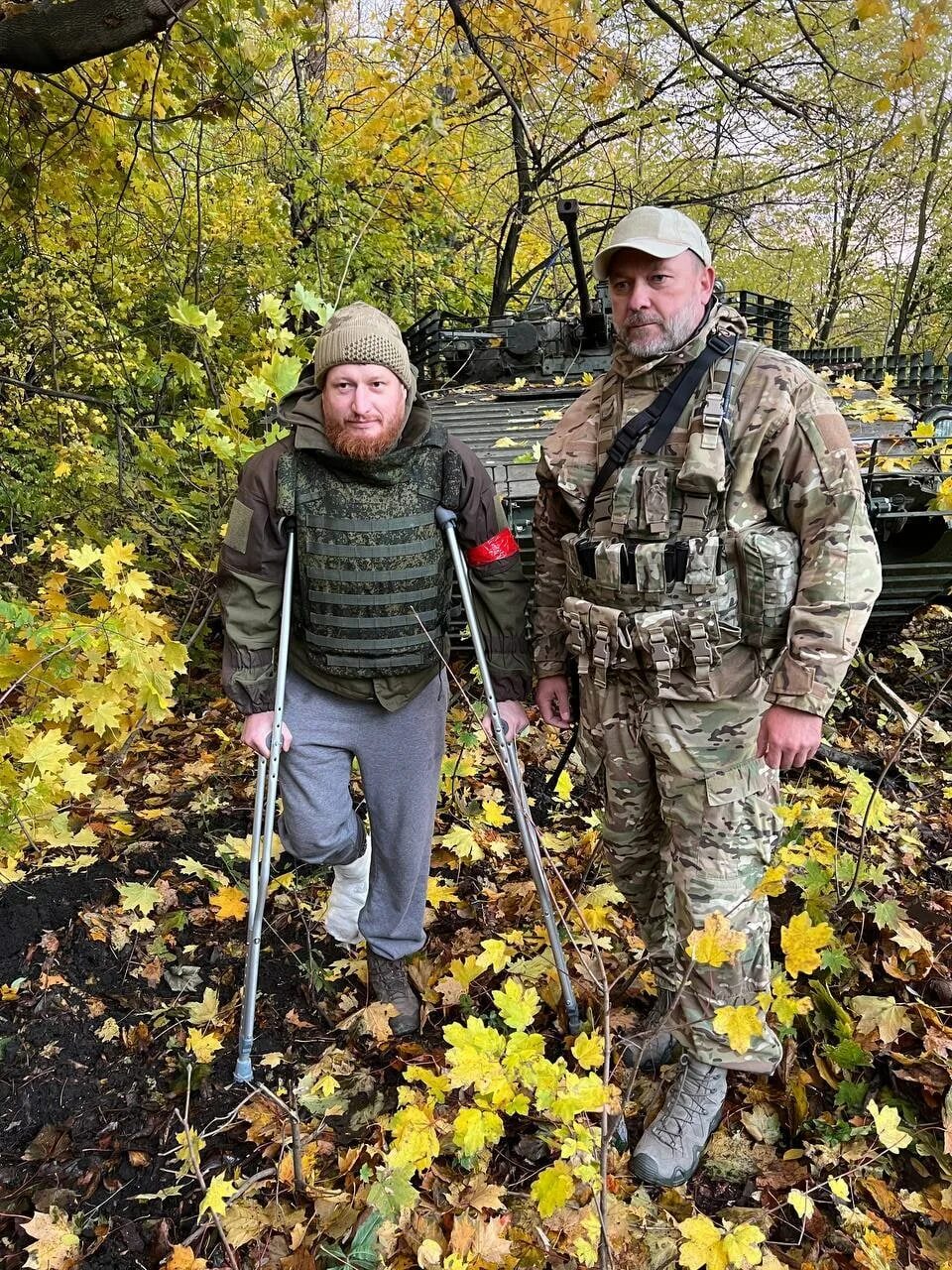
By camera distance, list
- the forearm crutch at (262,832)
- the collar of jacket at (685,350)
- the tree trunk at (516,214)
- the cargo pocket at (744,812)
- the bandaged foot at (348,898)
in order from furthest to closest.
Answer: the tree trunk at (516,214)
the bandaged foot at (348,898)
the forearm crutch at (262,832)
the cargo pocket at (744,812)
the collar of jacket at (685,350)

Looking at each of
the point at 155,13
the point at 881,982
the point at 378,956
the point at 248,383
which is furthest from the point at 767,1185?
the point at 155,13

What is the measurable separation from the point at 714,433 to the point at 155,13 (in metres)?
2.09

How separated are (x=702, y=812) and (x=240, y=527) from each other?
158 cm

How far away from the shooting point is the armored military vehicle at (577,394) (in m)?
4.58

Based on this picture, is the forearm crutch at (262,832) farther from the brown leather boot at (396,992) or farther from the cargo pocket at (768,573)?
the cargo pocket at (768,573)

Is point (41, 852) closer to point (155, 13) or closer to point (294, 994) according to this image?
point (294, 994)

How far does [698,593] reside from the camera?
2305 mm

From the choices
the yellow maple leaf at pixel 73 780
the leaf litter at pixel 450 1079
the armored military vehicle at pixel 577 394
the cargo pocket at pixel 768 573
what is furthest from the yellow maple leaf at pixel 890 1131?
the armored military vehicle at pixel 577 394

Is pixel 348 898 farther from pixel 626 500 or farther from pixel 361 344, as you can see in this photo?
pixel 361 344

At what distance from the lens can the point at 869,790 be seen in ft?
11.4

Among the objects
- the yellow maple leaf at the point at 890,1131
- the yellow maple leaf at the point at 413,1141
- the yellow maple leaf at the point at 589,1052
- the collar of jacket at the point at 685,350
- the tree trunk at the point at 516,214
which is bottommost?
the yellow maple leaf at the point at 890,1131

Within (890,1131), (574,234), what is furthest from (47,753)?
(574,234)

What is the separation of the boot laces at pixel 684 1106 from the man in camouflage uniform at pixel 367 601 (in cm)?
93

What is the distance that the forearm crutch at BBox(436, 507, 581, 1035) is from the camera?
243 centimetres
